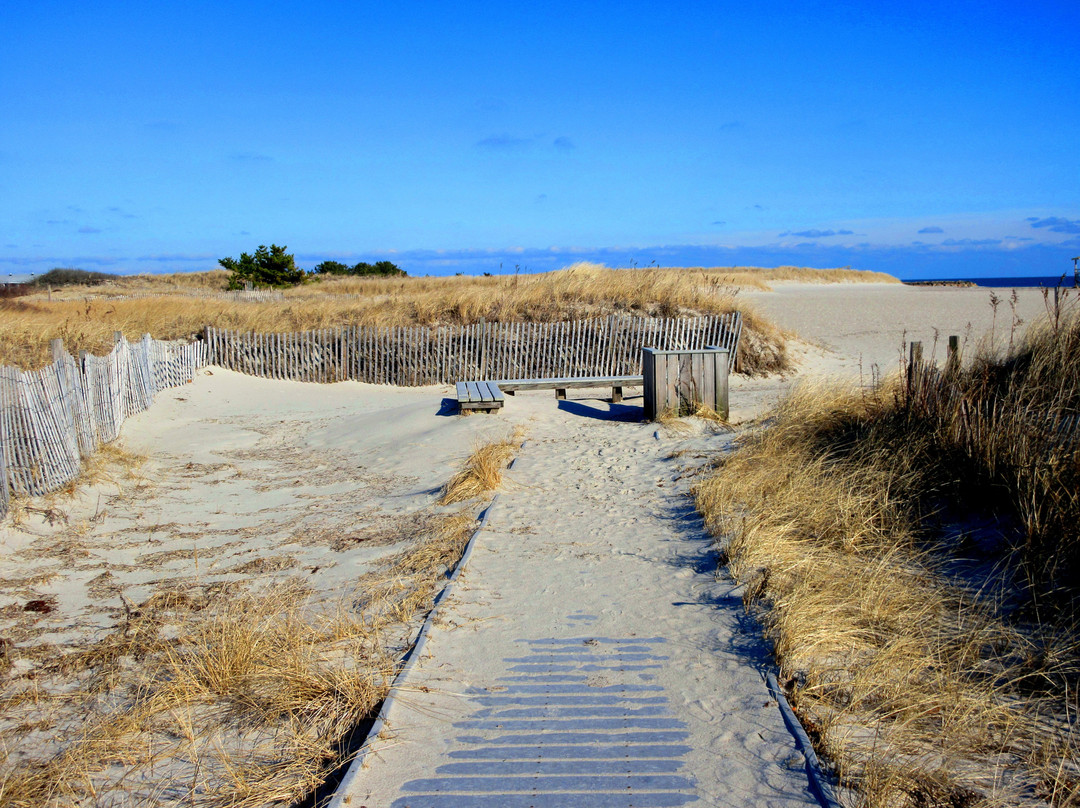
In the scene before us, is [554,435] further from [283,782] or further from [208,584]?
[283,782]

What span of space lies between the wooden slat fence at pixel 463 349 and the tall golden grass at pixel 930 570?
7788mm

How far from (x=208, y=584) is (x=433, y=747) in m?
2.92

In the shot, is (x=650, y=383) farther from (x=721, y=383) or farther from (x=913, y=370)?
(x=913, y=370)

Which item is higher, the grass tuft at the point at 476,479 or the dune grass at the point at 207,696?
the grass tuft at the point at 476,479

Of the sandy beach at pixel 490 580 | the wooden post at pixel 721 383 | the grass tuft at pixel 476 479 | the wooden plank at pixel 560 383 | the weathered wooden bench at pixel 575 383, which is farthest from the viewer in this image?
the wooden plank at pixel 560 383

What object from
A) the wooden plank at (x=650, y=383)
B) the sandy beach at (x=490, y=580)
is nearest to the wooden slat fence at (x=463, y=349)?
the sandy beach at (x=490, y=580)

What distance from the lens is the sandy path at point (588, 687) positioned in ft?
9.50

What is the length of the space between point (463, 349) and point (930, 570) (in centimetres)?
1166

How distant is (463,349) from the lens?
1555 centimetres

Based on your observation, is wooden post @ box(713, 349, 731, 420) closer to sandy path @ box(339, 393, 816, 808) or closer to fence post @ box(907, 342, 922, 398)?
fence post @ box(907, 342, 922, 398)

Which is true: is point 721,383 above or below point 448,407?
above

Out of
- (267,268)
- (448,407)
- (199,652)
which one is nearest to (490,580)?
(199,652)

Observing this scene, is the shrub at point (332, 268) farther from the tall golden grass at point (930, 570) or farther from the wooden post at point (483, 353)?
the tall golden grass at point (930, 570)

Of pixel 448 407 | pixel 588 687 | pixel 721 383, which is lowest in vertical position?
pixel 588 687
